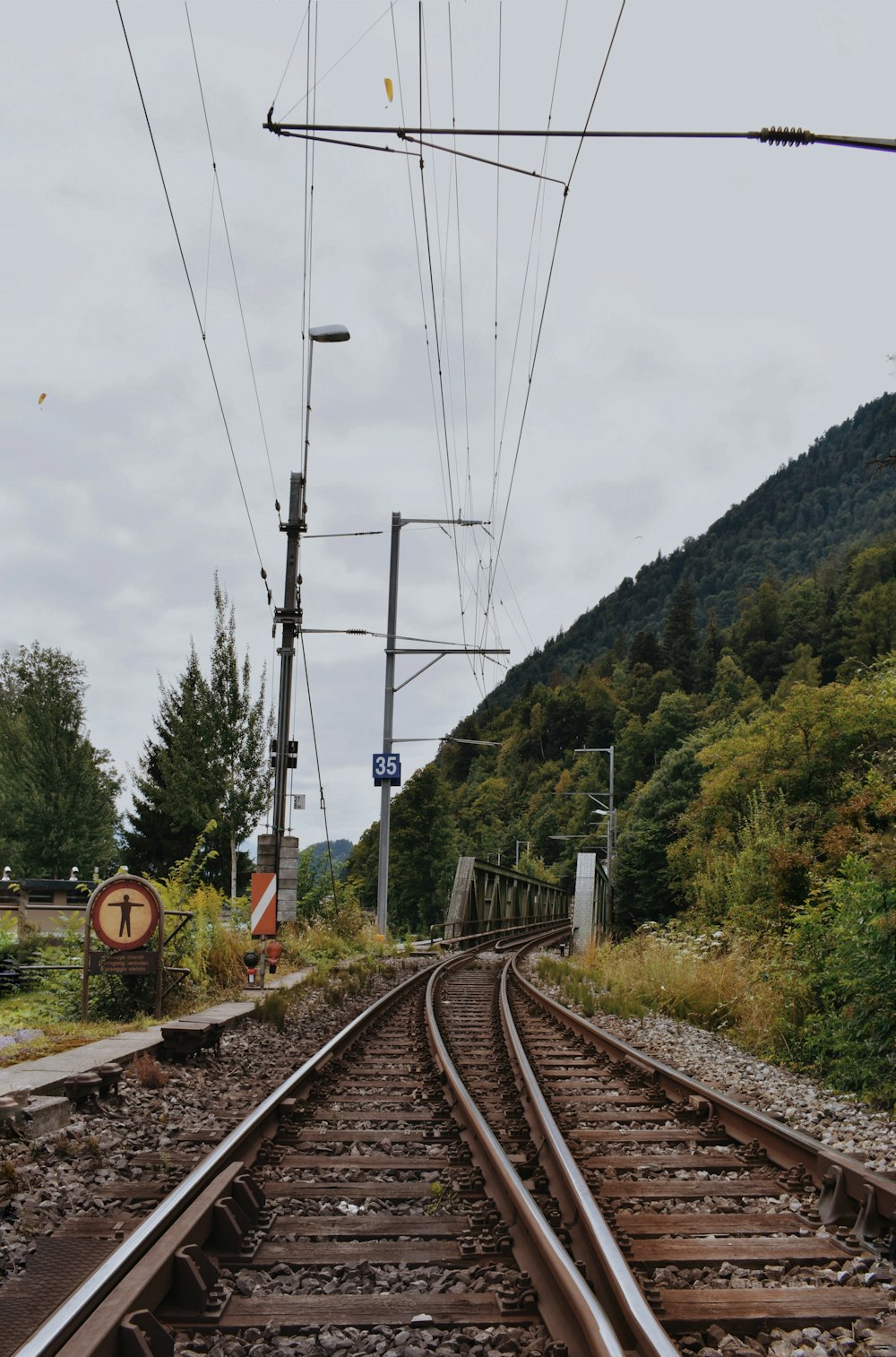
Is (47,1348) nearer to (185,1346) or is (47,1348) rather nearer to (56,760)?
(185,1346)

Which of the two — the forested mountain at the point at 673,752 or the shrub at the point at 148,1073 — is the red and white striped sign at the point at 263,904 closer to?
the shrub at the point at 148,1073

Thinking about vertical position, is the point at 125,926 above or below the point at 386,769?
below

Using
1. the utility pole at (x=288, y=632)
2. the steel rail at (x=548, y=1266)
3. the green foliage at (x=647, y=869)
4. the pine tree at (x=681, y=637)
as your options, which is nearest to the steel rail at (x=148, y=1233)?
the steel rail at (x=548, y=1266)

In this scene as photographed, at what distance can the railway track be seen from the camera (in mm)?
3131

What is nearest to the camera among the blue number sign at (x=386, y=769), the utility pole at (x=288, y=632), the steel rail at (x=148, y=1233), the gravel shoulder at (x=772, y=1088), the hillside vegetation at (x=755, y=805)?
the steel rail at (x=148, y=1233)

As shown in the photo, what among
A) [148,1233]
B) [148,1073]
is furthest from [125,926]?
[148,1233]

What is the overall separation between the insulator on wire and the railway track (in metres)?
5.13

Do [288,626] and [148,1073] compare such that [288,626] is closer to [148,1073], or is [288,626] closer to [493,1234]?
[148,1073]

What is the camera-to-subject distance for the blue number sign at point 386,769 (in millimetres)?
23359

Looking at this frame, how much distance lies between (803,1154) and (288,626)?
11423 millimetres

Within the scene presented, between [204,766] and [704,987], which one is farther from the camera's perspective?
[204,766]

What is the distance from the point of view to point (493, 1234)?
13.3 ft

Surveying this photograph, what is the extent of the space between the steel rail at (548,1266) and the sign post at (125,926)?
15.0ft

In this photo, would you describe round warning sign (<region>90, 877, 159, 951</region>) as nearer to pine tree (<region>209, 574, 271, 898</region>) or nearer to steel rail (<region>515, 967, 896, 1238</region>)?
steel rail (<region>515, 967, 896, 1238</region>)
